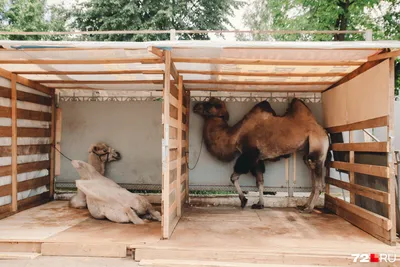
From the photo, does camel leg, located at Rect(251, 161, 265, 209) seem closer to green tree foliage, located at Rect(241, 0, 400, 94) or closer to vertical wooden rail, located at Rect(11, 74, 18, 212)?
vertical wooden rail, located at Rect(11, 74, 18, 212)

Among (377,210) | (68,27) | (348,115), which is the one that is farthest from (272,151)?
(68,27)

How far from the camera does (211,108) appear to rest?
263 inches

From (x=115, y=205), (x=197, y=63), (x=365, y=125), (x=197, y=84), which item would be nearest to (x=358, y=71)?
(x=365, y=125)

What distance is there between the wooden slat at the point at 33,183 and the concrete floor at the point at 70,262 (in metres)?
2.26

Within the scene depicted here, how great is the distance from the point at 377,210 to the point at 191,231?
2335mm

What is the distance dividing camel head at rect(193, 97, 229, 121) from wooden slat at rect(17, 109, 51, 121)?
106 inches

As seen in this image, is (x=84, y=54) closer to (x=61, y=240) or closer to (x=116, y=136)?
(x=61, y=240)

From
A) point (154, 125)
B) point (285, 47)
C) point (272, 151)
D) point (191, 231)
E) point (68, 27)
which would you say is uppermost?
point (68, 27)

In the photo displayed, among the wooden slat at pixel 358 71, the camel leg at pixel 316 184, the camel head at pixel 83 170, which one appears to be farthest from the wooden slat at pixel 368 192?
the camel head at pixel 83 170

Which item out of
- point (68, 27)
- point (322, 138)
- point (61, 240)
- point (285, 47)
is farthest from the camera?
point (68, 27)

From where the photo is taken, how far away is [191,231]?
4.77 meters

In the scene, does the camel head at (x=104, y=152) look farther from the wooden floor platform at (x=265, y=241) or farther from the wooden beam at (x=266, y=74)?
the wooden beam at (x=266, y=74)

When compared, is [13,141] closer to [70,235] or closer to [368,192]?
[70,235]

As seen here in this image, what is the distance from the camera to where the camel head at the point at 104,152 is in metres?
6.80
